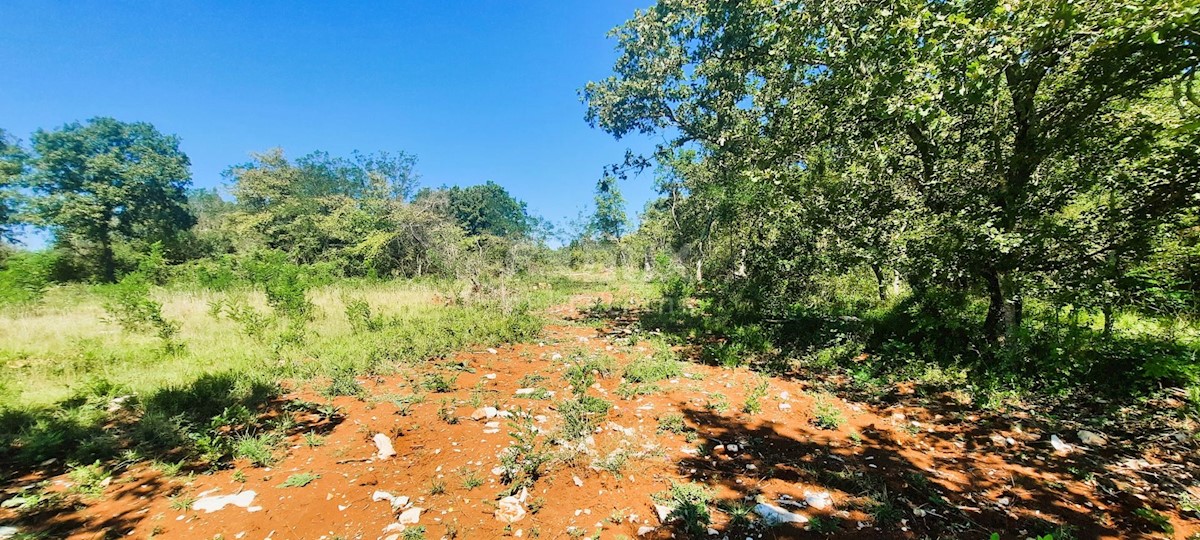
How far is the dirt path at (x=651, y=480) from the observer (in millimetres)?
2553

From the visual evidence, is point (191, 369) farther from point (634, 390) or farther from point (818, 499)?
point (818, 499)

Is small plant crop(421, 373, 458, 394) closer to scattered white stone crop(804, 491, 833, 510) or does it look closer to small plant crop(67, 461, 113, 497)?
small plant crop(67, 461, 113, 497)

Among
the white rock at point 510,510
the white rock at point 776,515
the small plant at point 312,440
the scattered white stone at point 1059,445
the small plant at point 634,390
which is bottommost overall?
the scattered white stone at point 1059,445

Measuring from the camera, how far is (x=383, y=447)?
3631 mm

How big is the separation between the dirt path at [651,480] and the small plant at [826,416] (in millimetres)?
22

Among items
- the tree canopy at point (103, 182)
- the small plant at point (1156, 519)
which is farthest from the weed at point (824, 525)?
the tree canopy at point (103, 182)

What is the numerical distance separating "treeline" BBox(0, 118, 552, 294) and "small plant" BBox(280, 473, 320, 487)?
467 inches

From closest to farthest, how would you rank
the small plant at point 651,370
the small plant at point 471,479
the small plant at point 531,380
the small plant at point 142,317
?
1. the small plant at point 471,479
2. the small plant at point 531,380
3. the small plant at point 651,370
4. the small plant at point 142,317

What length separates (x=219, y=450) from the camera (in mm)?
3467

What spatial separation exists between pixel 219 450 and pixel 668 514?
3.82 meters

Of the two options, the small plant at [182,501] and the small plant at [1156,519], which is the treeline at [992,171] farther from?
the small plant at [182,501]

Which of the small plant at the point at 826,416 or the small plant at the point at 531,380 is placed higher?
the small plant at the point at 531,380

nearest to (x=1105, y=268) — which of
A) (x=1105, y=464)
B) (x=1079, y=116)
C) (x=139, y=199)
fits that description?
(x=1079, y=116)

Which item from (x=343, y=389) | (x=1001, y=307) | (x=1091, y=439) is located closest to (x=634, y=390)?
(x=343, y=389)
